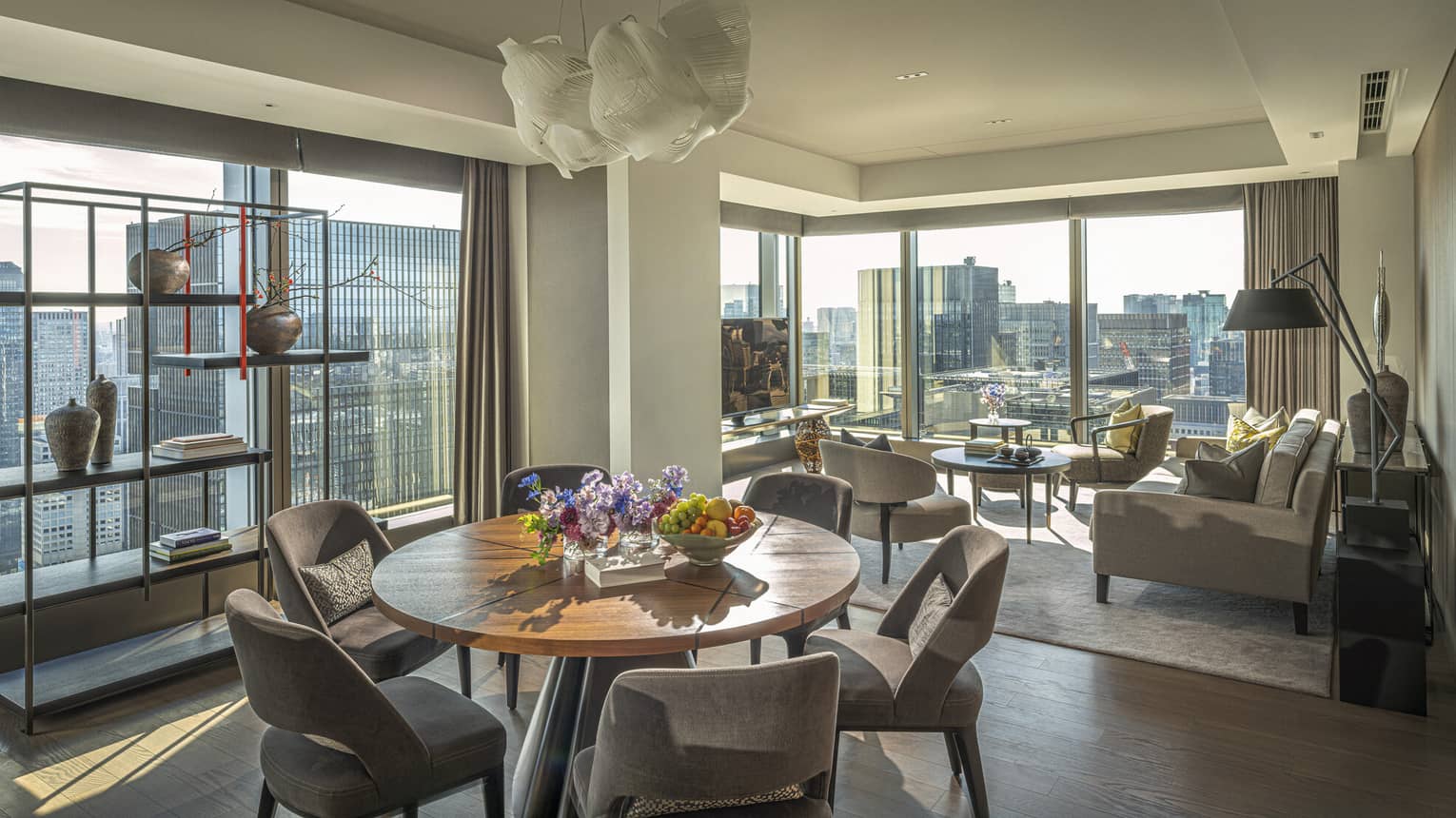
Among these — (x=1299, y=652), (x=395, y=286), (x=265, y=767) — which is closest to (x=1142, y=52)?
(x=1299, y=652)

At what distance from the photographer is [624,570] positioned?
8.57ft

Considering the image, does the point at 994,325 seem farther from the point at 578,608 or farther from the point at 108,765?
the point at 108,765

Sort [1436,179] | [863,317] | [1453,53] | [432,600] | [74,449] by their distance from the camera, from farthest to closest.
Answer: [863,317] < [1436,179] < [1453,53] < [74,449] < [432,600]

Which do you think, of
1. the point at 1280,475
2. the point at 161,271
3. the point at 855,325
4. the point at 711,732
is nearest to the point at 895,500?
the point at 1280,475

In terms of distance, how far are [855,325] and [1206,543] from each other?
5765 mm

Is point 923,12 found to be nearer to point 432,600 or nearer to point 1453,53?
point 1453,53

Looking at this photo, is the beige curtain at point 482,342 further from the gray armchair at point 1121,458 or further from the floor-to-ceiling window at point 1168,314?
the floor-to-ceiling window at point 1168,314

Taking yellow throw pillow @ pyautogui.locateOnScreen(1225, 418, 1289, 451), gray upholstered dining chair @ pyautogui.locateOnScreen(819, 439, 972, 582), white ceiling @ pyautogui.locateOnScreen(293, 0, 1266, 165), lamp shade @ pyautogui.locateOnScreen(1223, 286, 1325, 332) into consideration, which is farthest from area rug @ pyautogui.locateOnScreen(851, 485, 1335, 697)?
white ceiling @ pyautogui.locateOnScreen(293, 0, 1266, 165)

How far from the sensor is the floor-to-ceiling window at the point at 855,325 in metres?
9.58

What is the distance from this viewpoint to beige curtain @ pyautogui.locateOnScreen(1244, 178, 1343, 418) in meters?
7.03

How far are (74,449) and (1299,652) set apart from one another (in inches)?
201

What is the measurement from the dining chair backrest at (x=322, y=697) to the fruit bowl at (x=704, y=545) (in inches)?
35.1

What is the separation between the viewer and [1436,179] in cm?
455

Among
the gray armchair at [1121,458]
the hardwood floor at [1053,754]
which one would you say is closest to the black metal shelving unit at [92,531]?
the hardwood floor at [1053,754]
